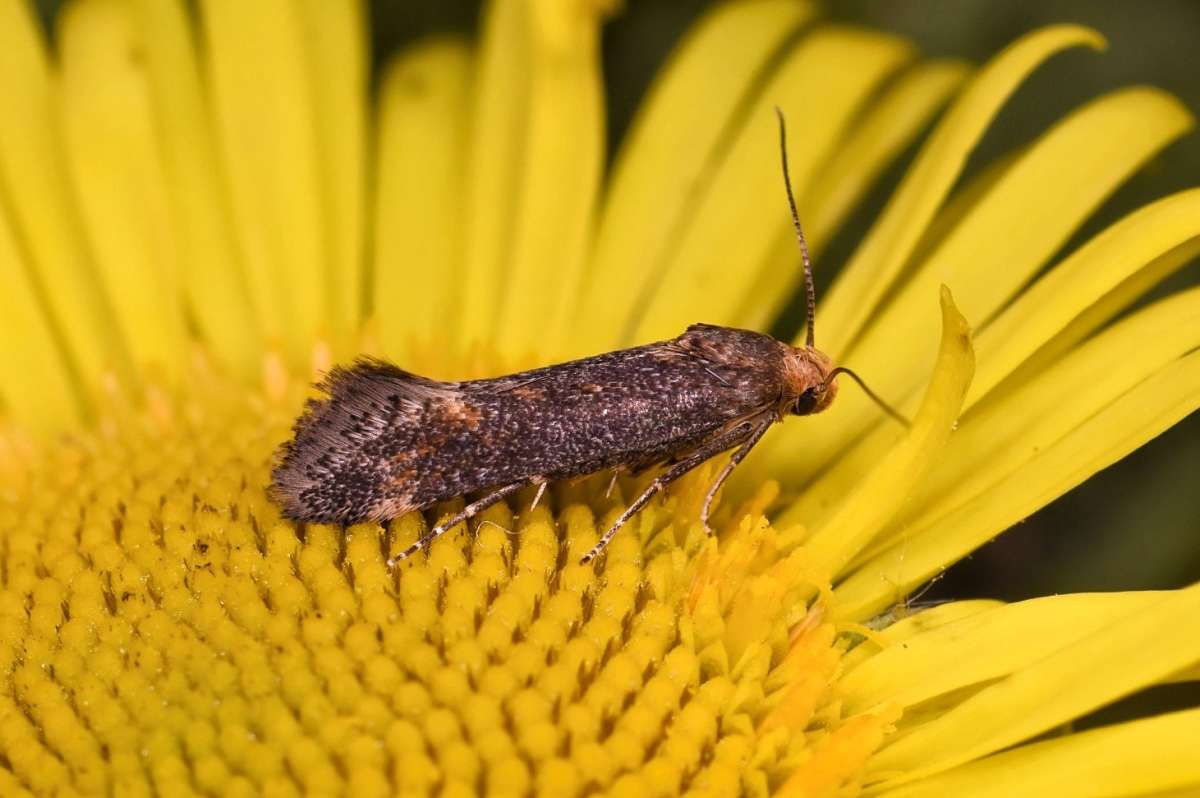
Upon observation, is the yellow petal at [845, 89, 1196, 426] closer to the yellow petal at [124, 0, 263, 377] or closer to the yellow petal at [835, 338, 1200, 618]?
the yellow petal at [835, 338, 1200, 618]

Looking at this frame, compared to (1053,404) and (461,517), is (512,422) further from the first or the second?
(1053,404)

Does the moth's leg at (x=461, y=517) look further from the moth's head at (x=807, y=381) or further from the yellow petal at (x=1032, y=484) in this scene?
the yellow petal at (x=1032, y=484)

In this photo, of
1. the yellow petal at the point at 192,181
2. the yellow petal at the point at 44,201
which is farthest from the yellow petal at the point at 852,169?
the yellow petal at the point at 44,201

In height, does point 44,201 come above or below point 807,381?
above

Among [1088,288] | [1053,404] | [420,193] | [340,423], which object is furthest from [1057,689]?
[420,193]

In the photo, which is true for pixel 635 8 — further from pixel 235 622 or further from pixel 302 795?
pixel 302 795

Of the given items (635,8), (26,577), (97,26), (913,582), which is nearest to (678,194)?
(635,8)

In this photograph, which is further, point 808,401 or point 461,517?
point 808,401
